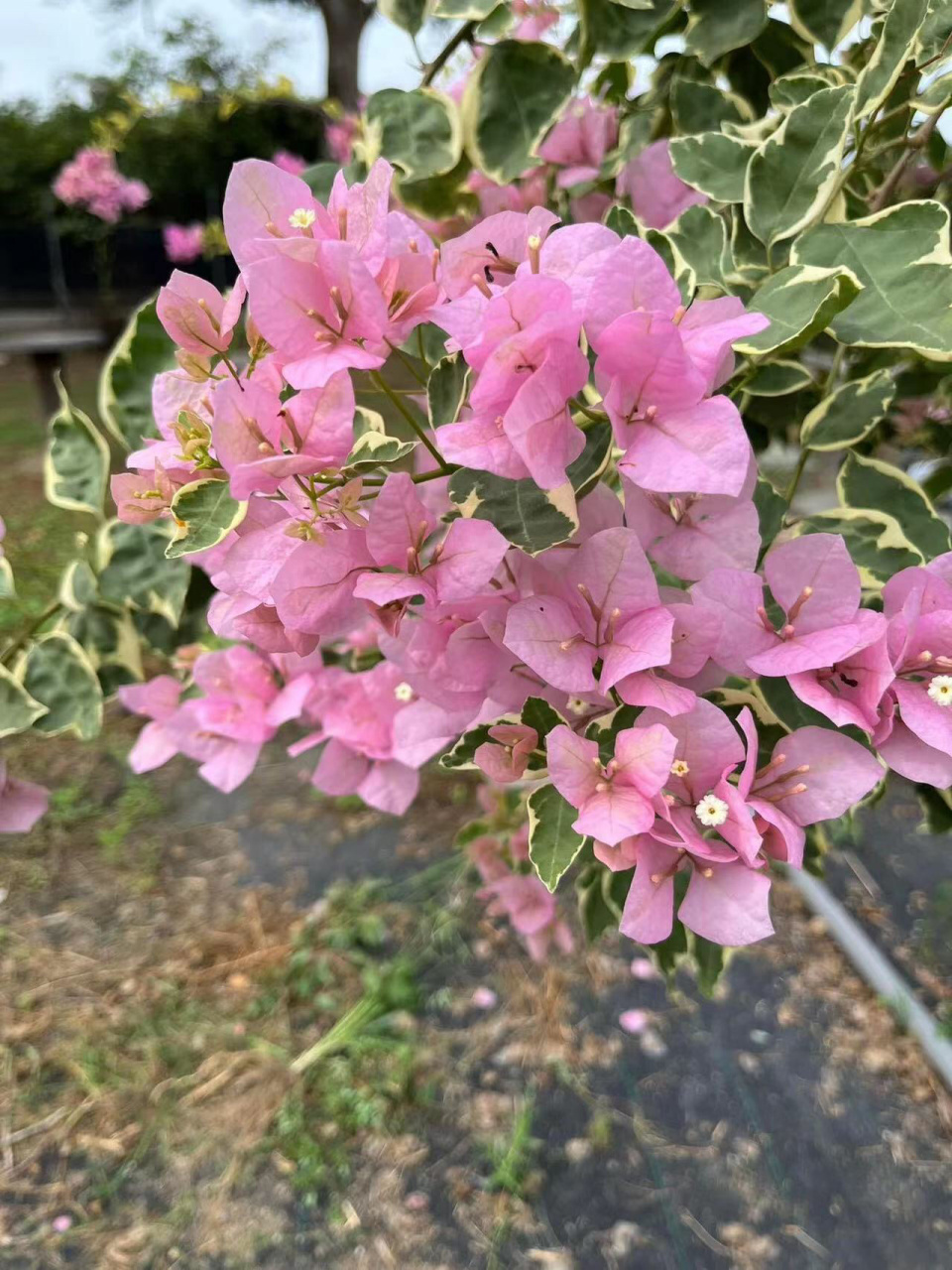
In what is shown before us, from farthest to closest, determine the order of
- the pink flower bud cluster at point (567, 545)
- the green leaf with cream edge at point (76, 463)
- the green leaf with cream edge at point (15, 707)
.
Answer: the green leaf with cream edge at point (76, 463)
the green leaf with cream edge at point (15, 707)
the pink flower bud cluster at point (567, 545)

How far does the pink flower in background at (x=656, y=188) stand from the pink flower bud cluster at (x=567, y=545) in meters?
0.25

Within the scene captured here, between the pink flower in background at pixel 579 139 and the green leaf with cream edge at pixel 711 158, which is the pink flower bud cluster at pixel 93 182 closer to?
the pink flower in background at pixel 579 139

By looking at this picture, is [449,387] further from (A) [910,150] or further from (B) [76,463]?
(B) [76,463]

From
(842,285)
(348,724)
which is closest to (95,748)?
(348,724)

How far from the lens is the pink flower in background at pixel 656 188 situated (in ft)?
1.82

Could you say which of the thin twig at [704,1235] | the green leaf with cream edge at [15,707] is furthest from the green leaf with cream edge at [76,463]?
the thin twig at [704,1235]

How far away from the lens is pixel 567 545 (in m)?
0.37

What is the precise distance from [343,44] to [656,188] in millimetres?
3709

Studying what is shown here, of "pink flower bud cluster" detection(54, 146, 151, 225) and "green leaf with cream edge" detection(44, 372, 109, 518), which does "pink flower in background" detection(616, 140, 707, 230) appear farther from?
"pink flower bud cluster" detection(54, 146, 151, 225)

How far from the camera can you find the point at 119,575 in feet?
1.98

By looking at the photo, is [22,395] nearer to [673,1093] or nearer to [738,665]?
[673,1093]

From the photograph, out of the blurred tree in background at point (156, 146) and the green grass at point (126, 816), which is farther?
the blurred tree in background at point (156, 146)

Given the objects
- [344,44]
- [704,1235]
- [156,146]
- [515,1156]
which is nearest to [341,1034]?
[515,1156]

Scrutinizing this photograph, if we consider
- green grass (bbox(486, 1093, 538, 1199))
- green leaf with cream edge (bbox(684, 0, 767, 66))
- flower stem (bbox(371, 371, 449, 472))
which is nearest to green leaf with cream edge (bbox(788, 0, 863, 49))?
green leaf with cream edge (bbox(684, 0, 767, 66))
